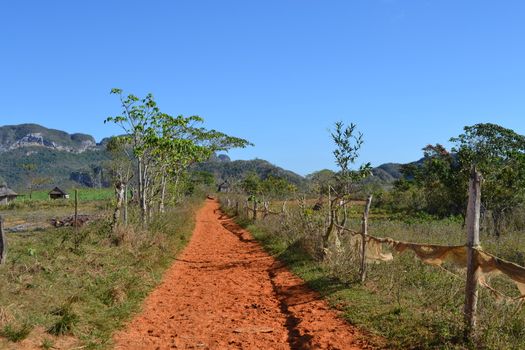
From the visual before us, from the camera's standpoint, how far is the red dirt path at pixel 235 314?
6.37 metres

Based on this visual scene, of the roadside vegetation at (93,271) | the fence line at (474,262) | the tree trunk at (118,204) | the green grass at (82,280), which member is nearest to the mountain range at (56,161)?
the roadside vegetation at (93,271)

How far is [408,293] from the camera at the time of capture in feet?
26.4

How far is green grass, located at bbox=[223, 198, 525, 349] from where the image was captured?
5328 mm

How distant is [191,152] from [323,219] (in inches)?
261

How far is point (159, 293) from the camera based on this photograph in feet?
30.8

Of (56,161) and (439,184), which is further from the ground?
(56,161)

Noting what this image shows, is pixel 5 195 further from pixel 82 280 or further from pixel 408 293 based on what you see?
pixel 408 293

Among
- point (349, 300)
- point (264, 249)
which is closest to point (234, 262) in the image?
point (264, 249)

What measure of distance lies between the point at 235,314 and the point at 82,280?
2980 mm

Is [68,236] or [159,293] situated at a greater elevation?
[68,236]

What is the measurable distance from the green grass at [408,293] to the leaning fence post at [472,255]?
0.14 m

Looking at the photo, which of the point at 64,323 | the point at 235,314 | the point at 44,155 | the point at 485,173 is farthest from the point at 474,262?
the point at 44,155

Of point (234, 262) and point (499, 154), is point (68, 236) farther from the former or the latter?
point (499, 154)

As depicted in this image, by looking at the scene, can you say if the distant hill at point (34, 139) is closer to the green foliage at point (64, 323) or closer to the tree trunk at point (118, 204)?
the tree trunk at point (118, 204)
